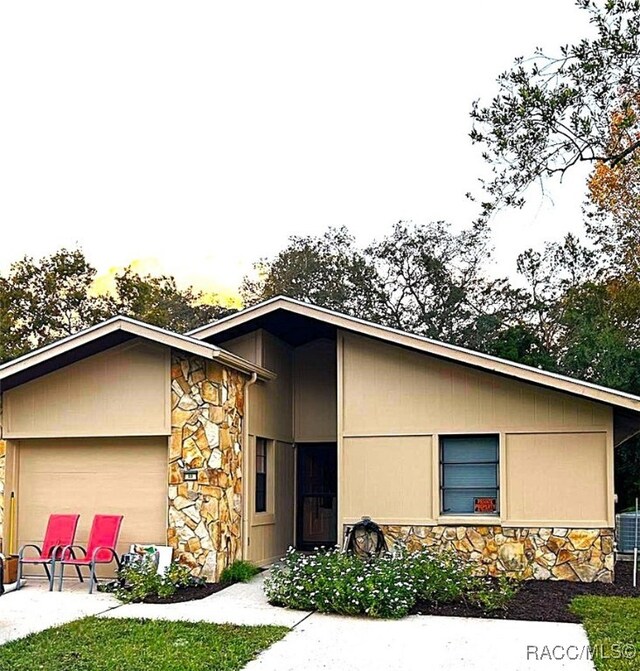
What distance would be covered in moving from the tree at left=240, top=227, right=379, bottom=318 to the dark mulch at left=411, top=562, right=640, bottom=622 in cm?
1855

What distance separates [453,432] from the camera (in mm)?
11578

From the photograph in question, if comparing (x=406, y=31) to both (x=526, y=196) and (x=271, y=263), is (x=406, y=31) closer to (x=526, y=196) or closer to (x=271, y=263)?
(x=526, y=196)

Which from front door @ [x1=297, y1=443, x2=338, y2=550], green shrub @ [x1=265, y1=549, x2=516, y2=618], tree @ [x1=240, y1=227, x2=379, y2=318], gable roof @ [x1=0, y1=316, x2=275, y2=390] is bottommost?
green shrub @ [x1=265, y1=549, x2=516, y2=618]

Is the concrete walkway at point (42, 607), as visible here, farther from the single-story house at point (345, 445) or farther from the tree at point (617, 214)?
the tree at point (617, 214)

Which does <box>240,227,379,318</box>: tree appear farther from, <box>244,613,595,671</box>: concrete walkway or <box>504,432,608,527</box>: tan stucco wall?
<box>244,613,595,671</box>: concrete walkway

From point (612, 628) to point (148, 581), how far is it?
16.9ft

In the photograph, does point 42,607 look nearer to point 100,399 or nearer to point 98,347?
point 100,399

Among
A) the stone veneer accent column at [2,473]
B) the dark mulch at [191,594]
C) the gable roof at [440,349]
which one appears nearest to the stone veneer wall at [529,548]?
the gable roof at [440,349]

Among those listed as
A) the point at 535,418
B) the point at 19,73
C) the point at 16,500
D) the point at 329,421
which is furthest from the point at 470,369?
the point at 19,73

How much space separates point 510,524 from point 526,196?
427 centimetres

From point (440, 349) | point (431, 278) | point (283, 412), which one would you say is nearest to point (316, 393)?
point (283, 412)

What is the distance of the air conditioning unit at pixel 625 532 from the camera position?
14.3m

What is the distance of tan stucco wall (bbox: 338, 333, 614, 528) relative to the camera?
435 inches

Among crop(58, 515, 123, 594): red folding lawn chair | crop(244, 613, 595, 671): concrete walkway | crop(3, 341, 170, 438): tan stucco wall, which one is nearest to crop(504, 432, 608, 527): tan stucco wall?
crop(244, 613, 595, 671): concrete walkway
